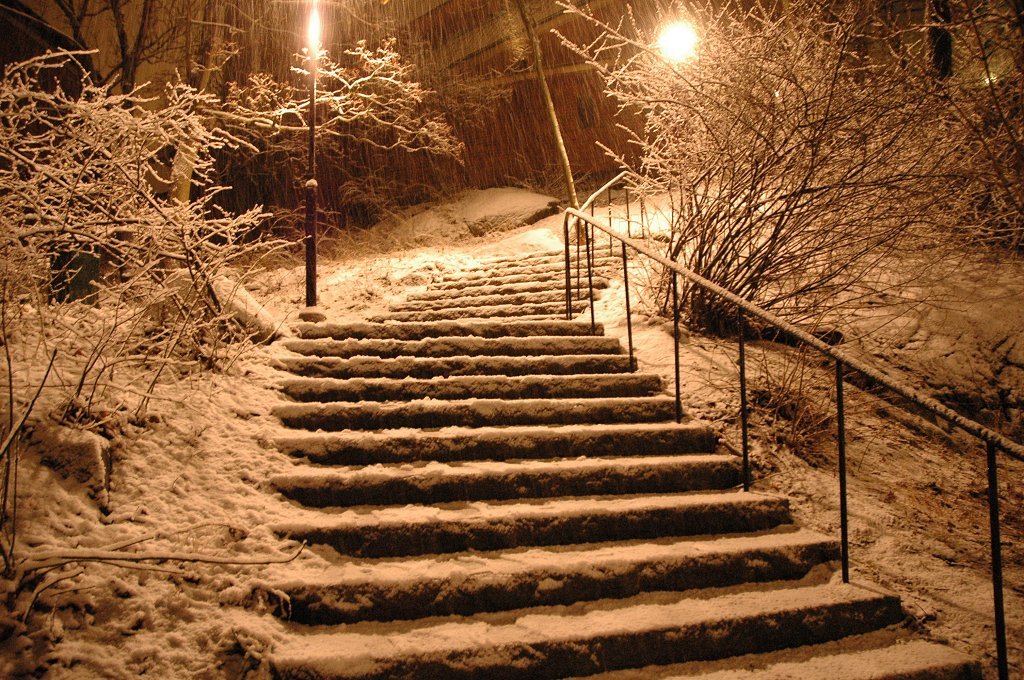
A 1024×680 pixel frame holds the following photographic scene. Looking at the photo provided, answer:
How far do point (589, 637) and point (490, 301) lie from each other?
16.3ft

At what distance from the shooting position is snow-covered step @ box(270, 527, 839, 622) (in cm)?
251

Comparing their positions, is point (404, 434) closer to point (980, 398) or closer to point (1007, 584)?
point (1007, 584)

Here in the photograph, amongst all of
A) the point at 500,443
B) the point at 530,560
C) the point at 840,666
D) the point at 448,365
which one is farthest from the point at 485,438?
the point at 840,666

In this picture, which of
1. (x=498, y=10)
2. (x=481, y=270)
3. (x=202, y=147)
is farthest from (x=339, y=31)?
(x=202, y=147)

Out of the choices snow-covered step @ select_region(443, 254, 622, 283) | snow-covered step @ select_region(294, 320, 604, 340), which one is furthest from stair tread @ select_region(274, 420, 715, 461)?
snow-covered step @ select_region(443, 254, 622, 283)

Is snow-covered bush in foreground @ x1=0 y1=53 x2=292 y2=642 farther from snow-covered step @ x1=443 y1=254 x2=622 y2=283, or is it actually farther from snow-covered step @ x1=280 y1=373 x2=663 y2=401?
snow-covered step @ x1=443 y1=254 x2=622 y2=283

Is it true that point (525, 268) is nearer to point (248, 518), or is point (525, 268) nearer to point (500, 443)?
point (500, 443)

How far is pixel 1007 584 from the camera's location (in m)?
2.92

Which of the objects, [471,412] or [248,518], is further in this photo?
[471,412]

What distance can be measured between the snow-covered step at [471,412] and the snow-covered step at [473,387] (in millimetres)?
149

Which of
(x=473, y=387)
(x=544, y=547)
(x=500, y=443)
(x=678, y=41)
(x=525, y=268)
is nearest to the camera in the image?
(x=544, y=547)

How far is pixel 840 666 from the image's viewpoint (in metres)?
2.33

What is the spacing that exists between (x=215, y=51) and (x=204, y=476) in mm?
9694

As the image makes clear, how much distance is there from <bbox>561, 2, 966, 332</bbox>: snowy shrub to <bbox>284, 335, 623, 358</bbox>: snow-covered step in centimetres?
101
